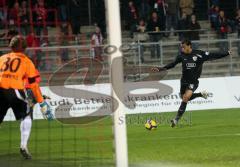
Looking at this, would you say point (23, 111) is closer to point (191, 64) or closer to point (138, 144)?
point (138, 144)

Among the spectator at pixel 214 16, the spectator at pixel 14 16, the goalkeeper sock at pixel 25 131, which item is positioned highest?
the spectator at pixel 14 16

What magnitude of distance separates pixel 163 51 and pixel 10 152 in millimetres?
10961

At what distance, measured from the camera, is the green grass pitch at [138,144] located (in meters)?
11.7

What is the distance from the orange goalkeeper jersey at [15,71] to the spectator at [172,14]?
15685 mm

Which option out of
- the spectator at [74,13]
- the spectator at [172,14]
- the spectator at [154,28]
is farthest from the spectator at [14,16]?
the spectator at [172,14]

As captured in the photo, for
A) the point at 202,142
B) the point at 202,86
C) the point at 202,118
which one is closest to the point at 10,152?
the point at 202,142

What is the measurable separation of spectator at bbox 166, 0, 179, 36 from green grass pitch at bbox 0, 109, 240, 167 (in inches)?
289

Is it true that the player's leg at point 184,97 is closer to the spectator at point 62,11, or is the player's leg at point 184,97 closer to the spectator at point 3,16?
the spectator at point 3,16

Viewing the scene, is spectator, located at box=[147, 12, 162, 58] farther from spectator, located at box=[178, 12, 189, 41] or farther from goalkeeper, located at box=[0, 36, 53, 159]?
goalkeeper, located at box=[0, 36, 53, 159]

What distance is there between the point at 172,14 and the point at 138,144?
547 inches

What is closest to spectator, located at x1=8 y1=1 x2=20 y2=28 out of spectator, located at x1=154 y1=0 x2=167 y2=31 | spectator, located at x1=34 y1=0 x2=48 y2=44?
spectator, located at x1=34 y1=0 x2=48 y2=44

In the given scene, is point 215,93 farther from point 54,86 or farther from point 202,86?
point 54,86

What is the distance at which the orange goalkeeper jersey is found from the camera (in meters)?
11.7

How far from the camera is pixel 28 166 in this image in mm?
11492
